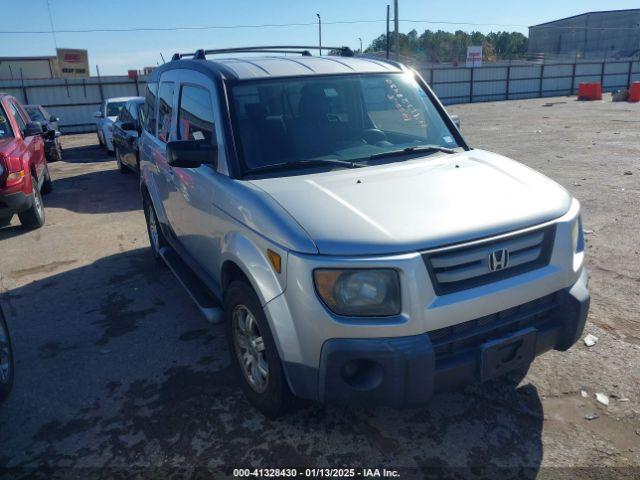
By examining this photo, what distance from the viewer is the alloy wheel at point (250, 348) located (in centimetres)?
301

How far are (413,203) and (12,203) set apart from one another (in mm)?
6188

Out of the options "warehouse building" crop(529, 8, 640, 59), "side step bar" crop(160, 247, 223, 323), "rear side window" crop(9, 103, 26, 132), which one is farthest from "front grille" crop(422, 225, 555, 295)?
"warehouse building" crop(529, 8, 640, 59)

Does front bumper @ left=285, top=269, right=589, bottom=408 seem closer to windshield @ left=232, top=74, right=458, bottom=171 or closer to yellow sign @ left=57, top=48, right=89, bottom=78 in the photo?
windshield @ left=232, top=74, right=458, bottom=171

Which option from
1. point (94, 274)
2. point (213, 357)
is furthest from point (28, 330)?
point (213, 357)

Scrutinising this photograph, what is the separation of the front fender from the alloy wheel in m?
0.25

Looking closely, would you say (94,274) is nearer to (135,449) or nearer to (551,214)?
(135,449)

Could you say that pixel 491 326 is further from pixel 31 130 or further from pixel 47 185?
pixel 47 185

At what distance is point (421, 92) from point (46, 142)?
12.2 metres

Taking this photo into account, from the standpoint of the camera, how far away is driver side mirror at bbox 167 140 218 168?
130 inches

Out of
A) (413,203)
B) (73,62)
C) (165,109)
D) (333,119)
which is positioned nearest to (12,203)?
(165,109)

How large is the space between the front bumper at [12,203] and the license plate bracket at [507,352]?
6.61 metres

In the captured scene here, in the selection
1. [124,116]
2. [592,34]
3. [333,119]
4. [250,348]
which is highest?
[592,34]

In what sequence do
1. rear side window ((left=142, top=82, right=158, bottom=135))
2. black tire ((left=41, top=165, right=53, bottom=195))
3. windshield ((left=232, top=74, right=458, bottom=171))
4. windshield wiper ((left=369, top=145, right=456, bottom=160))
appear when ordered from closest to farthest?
windshield ((left=232, top=74, right=458, bottom=171)) → windshield wiper ((left=369, top=145, right=456, bottom=160)) → rear side window ((left=142, top=82, right=158, bottom=135)) → black tire ((left=41, top=165, right=53, bottom=195))

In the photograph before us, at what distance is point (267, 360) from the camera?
2.83 metres
